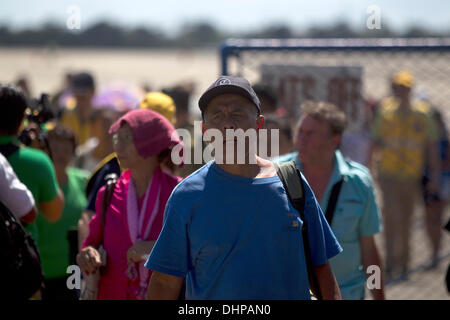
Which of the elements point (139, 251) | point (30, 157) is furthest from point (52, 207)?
point (139, 251)

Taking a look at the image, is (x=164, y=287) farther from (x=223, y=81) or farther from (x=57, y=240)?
(x=57, y=240)

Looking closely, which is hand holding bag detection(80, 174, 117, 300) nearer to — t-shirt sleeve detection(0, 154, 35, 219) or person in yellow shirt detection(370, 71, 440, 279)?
t-shirt sleeve detection(0, 154, 35, 219)

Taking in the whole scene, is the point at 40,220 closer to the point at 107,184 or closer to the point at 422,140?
the point at 107,184

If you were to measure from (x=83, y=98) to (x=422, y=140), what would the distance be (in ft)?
12.6

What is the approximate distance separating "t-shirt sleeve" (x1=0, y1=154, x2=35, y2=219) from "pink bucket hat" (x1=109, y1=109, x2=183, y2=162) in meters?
0.55

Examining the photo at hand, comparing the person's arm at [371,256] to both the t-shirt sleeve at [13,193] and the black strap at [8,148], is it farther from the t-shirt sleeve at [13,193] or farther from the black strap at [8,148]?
the black strap at [8,148]

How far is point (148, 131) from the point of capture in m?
3.23

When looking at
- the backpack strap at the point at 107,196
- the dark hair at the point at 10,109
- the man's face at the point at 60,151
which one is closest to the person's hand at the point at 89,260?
the backpack strap at the point at 107,196

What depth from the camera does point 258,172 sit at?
7.73ft

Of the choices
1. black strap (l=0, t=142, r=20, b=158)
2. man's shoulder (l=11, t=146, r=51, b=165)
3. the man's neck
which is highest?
the man's neck

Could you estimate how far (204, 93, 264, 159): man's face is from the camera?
7.66 feet

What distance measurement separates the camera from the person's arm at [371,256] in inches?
137

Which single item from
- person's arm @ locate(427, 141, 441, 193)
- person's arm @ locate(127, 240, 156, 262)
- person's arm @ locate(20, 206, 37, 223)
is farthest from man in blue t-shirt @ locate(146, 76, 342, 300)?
person's arm @ locate(427, 141, 441, 193)
